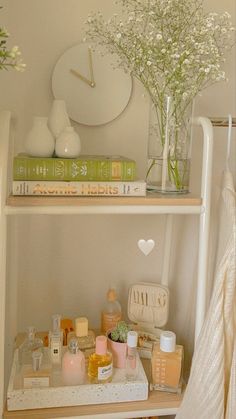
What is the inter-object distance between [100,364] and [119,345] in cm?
8

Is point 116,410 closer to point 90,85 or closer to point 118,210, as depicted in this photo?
point 118,210

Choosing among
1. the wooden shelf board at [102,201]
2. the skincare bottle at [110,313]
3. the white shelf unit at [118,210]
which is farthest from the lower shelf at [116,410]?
the wooden shelf board at [102,201]

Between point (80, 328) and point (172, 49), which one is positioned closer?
point (172, 49)

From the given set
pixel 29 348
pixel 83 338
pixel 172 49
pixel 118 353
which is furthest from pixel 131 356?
pixel 172 49

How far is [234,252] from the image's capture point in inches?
36.7

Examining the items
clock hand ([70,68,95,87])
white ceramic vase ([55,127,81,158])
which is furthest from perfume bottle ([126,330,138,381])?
clock hand ([70,68,95,87])

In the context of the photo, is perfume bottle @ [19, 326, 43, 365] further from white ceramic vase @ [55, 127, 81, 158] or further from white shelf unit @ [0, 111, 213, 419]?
white ceramic vase @ [55, 127, 81, 158]

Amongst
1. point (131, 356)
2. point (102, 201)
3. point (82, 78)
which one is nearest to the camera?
point (102, 201)

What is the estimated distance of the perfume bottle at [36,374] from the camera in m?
0.98

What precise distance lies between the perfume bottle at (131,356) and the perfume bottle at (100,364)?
0.05 meters

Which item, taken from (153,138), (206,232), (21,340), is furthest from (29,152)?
(21,340)

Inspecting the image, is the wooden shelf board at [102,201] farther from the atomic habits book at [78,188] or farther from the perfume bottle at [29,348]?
the perfume bottle at [29,348]

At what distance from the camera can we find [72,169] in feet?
3.08

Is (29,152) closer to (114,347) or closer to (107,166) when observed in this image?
(107,166)
